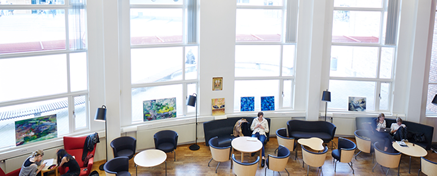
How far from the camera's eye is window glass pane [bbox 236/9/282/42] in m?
9.93

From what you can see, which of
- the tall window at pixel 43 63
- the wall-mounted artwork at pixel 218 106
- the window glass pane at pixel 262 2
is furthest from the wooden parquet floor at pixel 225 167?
the window glass pane at pixel 262 2

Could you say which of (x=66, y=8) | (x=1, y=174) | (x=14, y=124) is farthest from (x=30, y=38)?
(x=1, y=174)

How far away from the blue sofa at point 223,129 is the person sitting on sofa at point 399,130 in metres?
3.27

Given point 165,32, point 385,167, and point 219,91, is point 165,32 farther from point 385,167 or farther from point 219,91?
point 385,167

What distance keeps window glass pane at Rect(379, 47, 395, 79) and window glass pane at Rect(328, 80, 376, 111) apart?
0.42 m

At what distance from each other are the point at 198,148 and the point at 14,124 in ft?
14.5

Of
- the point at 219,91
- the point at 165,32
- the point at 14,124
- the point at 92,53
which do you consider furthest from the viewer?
the point at 219,91

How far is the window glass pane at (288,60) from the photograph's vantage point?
1030cm

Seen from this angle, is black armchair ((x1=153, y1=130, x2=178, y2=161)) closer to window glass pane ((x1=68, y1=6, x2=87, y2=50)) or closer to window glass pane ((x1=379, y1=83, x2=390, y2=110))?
window glass pane ((x1=68, y1=6, x2=87, y2=50))

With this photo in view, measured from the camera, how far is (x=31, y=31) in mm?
7531

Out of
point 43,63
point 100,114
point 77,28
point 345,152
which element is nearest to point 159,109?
point 100,114

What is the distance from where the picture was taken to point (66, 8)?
7805mm

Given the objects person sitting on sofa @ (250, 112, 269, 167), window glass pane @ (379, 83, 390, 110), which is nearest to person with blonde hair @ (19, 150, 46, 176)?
person sitting on sofa @ (250, 112, 269, 167)

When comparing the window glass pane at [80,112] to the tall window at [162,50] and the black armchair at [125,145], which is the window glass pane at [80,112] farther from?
the tall window at [162,50]
